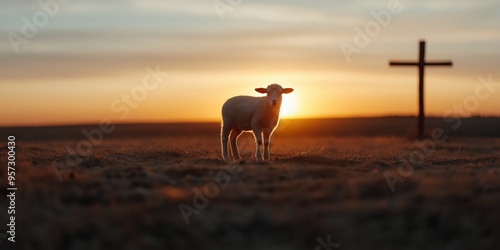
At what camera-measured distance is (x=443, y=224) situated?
1190cm

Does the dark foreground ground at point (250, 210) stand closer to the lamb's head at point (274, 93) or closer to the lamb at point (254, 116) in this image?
the lamb's head at point (274, 93)

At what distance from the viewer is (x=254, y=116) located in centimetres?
2256

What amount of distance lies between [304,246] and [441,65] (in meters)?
27.4

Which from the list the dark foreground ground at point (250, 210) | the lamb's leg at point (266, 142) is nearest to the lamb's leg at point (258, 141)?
the lamb's leg at point (266, 142)

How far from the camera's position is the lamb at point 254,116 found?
22234mm

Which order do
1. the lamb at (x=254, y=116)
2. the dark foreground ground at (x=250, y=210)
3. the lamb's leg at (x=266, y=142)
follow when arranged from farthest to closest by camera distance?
the lamb at (x=254, y=116) → the lamb's leg at (x=266, y=142) → the dark foreground ground at (x=250, y=210)

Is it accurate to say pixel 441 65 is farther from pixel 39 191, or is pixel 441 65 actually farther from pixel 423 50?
pixel 39 191

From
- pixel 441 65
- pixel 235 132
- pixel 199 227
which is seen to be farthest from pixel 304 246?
pixel 441 65

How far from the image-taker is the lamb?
22.2 meters

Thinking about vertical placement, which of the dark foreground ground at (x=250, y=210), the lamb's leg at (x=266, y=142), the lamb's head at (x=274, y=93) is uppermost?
the lamb's head at (x=274, y=93)

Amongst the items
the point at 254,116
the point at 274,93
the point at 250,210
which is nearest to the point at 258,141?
the point at 254,116

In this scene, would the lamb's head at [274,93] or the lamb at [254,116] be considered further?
the lamb at [254,116]

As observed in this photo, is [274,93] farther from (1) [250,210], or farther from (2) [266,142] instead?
(1) [250,210]

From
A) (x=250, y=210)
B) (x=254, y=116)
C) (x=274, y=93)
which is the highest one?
(x=274, y=93)
